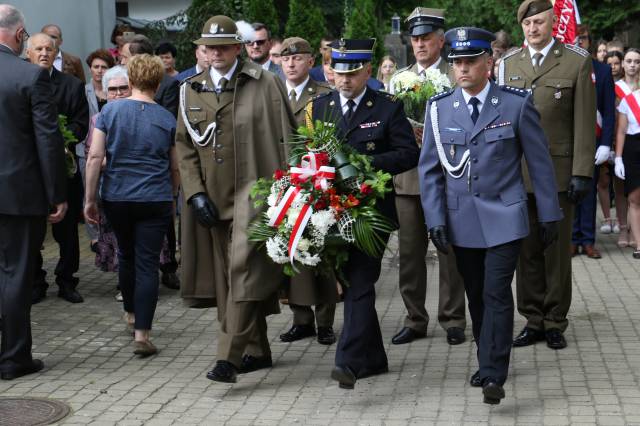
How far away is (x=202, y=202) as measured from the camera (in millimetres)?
7422

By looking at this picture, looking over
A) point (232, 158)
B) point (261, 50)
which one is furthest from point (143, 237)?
point (261, 50)

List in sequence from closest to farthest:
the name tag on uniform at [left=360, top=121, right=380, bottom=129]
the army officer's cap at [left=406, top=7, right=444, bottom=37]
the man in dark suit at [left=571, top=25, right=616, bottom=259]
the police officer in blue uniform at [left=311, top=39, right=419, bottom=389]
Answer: the police officer in blue uniform at [left=311, top=39, right=419, bottom=389] < the name tag on uniform at [left=360, top=121, right=380, bottom=129] < the army officer's cap at [left=406, top=7, right=444, bottom=37] < the man in dark suit at [left=571, top=25, right=616, bottom=259]

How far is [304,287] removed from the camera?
761 centimetres

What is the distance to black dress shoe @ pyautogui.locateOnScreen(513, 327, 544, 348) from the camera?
826 cm

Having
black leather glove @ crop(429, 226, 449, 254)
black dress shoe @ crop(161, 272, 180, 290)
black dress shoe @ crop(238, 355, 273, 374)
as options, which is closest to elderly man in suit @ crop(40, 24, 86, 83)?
black dress shoe @ crop(161, 272, 180, 290)

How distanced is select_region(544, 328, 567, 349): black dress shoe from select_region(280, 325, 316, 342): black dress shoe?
5.50 feet

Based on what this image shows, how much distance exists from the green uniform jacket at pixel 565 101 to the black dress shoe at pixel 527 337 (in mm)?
999

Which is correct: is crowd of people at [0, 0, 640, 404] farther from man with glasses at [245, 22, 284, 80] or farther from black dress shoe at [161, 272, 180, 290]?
man with glasses at [245, 22, 284, 80]

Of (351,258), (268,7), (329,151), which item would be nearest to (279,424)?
(351,258)

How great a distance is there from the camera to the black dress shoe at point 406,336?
8.44 metres

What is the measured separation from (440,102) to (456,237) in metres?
0.82

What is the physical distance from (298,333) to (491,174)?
235 centimetres

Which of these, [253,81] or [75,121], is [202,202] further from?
[75,121]

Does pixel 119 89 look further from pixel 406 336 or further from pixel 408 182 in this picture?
pixel 406 336
